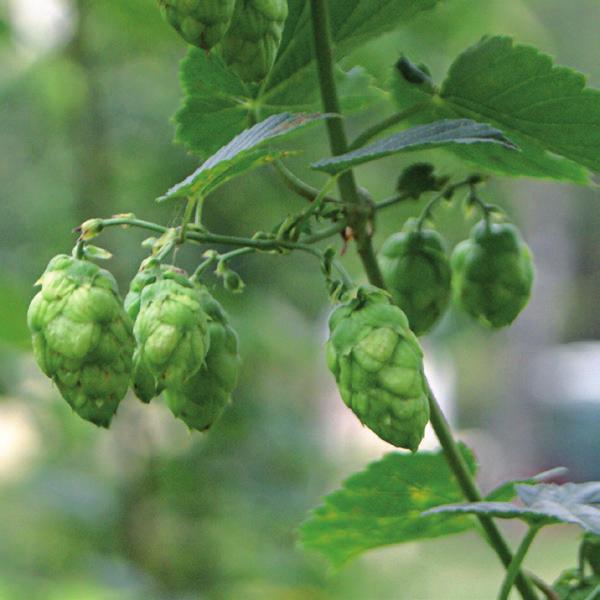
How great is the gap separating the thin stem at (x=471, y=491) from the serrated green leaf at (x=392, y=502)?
0.15m

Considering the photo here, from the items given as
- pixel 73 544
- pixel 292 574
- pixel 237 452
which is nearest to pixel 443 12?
pixel 237 452

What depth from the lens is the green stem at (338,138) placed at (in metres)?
1.13

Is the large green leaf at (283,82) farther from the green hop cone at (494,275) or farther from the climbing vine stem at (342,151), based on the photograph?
the green hop cone at (494,275)

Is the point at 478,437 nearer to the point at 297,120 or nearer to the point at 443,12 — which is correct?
the point at 443,12

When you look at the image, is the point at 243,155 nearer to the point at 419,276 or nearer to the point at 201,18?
the point at 201,18

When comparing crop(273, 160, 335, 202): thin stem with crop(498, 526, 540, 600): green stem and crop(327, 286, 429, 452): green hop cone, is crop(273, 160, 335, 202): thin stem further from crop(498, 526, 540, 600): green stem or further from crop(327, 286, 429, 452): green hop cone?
crop(498, 526, 540, 600): green stem

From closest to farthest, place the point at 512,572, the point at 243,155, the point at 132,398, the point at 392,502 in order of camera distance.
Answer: the point at 243,155 < the point at 512,572 < the point at 392,502 < the point at 132,398

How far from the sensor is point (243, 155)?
3.17 ft

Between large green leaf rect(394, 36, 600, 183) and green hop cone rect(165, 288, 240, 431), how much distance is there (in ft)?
1.27

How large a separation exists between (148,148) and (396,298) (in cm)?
309

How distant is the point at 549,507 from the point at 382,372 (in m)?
0.34

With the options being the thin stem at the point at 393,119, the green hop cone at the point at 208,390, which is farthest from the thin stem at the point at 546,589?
the thin stem at the point at 393,119

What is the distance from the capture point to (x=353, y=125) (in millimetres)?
5496

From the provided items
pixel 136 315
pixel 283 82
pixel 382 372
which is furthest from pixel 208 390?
pixel 283 82
